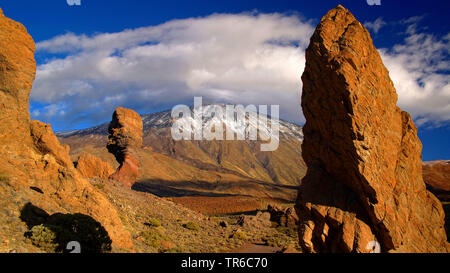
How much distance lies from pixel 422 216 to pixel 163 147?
178 meters

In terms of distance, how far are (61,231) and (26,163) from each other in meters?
5.18

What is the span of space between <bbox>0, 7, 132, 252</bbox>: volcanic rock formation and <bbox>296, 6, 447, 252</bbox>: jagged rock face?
9166mm

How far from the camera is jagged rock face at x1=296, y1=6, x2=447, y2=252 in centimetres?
914

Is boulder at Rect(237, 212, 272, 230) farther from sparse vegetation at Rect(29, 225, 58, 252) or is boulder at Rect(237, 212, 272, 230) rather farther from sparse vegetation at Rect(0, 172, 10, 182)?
sparse vegetation at Rect(29, 225, 58, 252)

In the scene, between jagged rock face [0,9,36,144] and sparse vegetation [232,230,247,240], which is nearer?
jagged rock face [0,9,36,144]

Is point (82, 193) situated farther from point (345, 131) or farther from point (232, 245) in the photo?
point (232, 245)

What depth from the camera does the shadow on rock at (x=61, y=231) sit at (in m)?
10.3

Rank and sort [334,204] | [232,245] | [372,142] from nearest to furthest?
[372,142], [334,204], [232,245]

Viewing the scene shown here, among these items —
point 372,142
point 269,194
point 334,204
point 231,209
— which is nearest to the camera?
point 372,142

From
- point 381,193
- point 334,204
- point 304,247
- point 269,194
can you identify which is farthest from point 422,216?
point 269,194

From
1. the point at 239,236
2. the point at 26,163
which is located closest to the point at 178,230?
the point at 239,236

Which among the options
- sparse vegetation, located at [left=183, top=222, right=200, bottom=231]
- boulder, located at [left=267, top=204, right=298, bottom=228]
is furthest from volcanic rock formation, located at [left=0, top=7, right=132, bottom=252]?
boulder, located at [left=267, top=204, right=298, bottom=228]

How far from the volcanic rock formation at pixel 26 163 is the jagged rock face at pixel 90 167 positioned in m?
15.5

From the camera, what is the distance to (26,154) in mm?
14852
